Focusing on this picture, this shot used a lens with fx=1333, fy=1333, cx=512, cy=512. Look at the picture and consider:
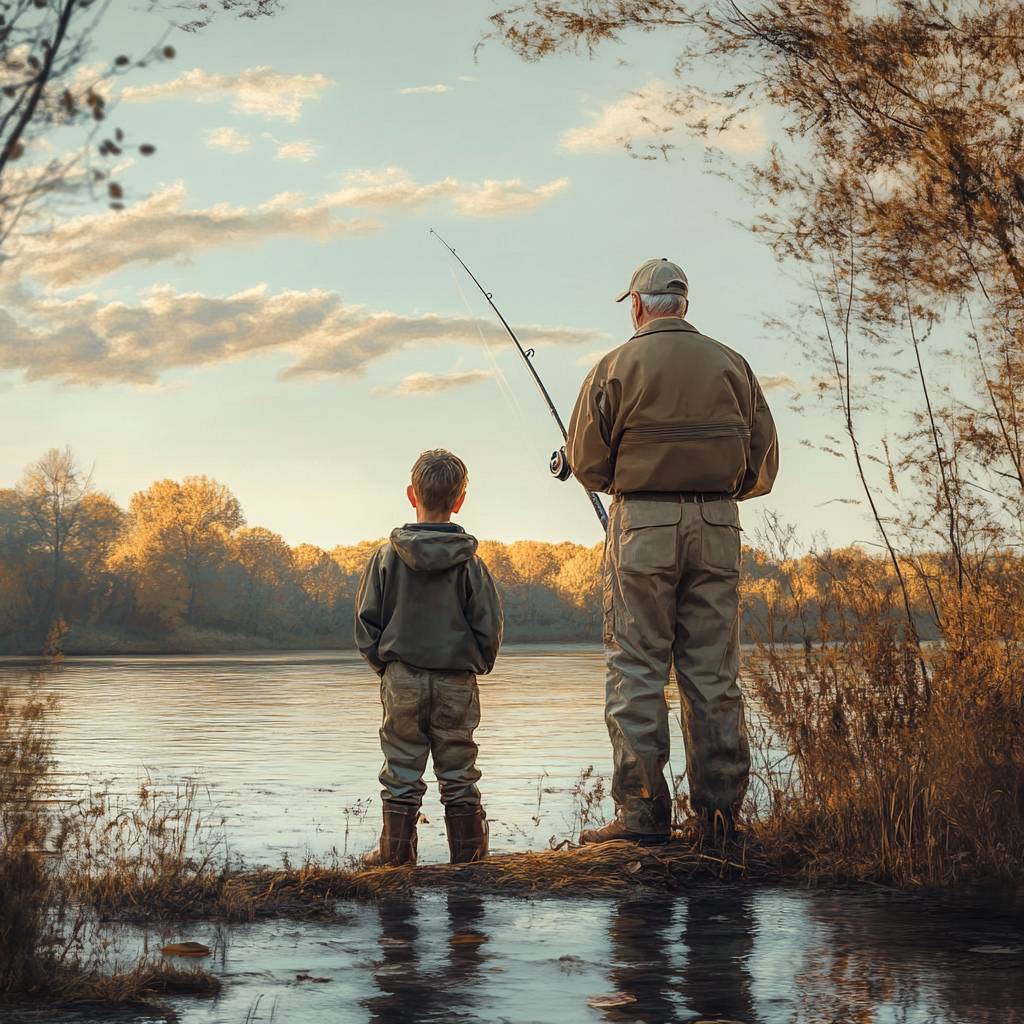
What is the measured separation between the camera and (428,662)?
5.45 meters

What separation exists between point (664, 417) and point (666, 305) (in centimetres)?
65

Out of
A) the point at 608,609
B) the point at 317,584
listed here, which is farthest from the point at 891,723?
the point at 317,584

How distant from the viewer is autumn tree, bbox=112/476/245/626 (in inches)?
3194

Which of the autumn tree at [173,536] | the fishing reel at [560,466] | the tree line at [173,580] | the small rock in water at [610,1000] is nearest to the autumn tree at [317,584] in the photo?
the tree line at [173,580]

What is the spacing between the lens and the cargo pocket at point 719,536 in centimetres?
556

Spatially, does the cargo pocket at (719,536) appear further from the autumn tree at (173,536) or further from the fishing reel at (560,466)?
the autumn tree at (173,536)

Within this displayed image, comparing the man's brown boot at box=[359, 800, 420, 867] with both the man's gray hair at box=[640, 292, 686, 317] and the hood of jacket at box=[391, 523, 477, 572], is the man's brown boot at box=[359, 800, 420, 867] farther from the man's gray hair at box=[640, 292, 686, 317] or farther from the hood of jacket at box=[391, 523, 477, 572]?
the man's gray hair at box=[640, 292, 686, 317]

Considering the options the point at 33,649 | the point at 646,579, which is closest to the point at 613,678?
the point at 646,579

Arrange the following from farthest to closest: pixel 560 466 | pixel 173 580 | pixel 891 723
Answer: pixel 173 580 < pixel 560 466 < pixel 891 723

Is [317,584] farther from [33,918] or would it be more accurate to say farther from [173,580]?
[33,918]

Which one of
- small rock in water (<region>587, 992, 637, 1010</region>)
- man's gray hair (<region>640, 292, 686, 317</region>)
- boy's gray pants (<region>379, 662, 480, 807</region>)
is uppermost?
man's gray hair (<region>640, 292, 686, 317</region>)

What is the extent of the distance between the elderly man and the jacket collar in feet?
0.22

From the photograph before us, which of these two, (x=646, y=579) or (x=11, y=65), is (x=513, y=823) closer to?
(x=646, y=579)

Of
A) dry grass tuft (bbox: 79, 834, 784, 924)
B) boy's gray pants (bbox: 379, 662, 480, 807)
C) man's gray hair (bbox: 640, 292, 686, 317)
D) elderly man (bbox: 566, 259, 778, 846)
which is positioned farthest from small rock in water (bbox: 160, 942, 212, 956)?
man's gray hair (bbox: 640, 292, 686, 317)
